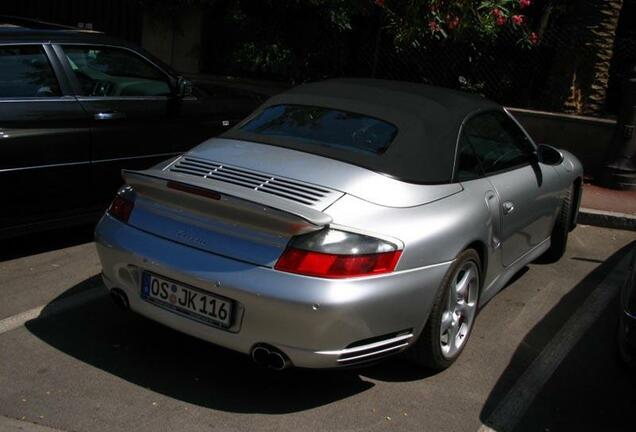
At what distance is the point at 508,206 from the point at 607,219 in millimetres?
3527

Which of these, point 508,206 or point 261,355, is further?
point 508,206

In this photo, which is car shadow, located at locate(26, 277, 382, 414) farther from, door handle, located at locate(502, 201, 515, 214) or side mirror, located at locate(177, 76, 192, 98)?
side mirror, located at locate(177, 76, 192, 98)

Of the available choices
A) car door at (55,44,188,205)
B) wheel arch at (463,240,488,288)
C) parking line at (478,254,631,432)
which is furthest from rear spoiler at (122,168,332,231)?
car door at (55,44,188,205)

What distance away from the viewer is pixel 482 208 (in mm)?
4266

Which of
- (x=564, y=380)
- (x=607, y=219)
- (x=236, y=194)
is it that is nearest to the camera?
(x=236, y=194)

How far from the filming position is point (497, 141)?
4.99 m

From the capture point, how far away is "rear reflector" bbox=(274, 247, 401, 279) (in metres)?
3.41

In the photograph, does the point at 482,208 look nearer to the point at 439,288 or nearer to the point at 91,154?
the point at 439,288

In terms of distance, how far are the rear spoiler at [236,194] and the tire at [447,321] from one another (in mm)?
837

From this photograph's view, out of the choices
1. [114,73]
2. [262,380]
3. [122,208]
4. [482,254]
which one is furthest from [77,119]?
[482,254]

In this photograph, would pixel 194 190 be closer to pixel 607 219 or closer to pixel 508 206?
pixel 508 206

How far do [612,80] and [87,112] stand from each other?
778cm

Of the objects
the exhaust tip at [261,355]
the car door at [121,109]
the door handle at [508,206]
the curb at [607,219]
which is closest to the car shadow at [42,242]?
the car door at [121,109]

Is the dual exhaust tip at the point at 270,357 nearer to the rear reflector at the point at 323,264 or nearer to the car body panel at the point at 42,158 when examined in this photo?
the rear reflector at the point at 323,264
